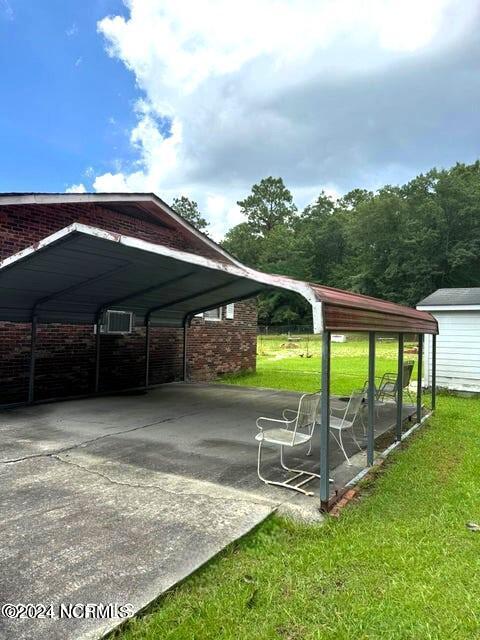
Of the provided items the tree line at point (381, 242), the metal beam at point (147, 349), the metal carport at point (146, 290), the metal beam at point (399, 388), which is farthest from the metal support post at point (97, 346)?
the tree line at point (381, 242)

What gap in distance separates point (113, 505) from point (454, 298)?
10.3 m

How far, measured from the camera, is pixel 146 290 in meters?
8.61

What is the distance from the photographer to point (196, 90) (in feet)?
45.0

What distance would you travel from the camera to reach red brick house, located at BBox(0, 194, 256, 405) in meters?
7.84

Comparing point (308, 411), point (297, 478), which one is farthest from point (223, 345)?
point (297, 478)

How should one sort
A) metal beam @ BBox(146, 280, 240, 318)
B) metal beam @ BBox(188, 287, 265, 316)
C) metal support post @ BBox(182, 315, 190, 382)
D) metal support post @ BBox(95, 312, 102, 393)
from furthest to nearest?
metal support post @ BBox(182, 315, 190, 382) < metal beam @ BBox(188, 287, 265, 316) < metal support post @ BBox(95, 312, 102, 393) < metal beam @ BBox(146, 280, 240, 318)

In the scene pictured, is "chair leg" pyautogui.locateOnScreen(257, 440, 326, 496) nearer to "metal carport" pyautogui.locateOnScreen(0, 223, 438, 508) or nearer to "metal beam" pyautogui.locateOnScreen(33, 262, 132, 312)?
"metal carport" pyautogui.locateOnScreen(0, 223, 438, 508)

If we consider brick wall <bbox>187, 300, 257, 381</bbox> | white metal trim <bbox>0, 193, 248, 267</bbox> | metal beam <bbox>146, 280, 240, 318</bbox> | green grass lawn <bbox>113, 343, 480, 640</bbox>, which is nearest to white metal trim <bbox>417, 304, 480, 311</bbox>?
brick wall <bbox>187, 300, 257, 381</bbox>

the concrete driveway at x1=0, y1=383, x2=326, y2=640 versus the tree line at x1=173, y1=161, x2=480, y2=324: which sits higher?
the tree line at x1=173, y1=161, x2=480, y2=324

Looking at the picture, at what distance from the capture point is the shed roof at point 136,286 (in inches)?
169

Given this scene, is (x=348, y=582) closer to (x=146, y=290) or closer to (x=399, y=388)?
(x=399, y=388)

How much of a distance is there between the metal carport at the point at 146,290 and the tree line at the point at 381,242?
2861 cm

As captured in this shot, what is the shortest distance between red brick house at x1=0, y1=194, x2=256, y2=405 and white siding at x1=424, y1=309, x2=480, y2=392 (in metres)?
5.49

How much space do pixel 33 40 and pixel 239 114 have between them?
6298 millimetres
